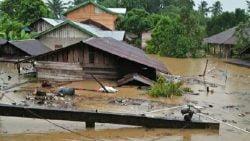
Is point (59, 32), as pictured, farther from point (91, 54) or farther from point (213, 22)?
point (213, 22)

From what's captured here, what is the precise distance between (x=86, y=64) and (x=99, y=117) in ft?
36.4

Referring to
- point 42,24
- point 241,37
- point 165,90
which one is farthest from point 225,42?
point 165,90

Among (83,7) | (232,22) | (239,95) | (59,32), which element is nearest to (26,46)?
(59,32)

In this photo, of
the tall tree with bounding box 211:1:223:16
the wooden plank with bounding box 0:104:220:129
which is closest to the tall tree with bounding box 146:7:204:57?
the wooden plank with bounding box 0:104:220:129

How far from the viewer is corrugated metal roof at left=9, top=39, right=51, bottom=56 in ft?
101

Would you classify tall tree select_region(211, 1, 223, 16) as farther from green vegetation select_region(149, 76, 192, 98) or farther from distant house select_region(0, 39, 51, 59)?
green vegetation select_region(149, 76, 192, 98)

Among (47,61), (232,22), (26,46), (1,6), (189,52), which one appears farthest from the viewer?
(232,22)

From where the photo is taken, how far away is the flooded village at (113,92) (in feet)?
40.0

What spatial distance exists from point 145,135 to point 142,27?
1736 inches

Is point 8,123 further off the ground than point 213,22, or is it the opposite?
point 213,22

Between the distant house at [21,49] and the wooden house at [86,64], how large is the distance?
803 centimetres

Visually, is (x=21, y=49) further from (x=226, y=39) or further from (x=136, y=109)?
(x=226, y=39)

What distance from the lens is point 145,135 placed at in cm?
1218

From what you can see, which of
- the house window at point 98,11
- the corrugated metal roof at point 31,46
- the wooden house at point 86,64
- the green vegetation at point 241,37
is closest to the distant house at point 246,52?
the green vegetation at point 241,37
